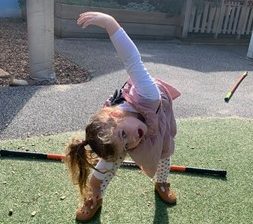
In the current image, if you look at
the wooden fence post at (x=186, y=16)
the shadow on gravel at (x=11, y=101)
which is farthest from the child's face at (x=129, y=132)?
the wooden fence post at (x=186, y=16)

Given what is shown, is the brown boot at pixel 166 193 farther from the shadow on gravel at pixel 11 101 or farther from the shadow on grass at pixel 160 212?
the shadow on gravel at pixel 11 101

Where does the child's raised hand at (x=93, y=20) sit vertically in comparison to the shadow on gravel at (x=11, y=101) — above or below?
above

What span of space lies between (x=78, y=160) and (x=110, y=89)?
9.27ft

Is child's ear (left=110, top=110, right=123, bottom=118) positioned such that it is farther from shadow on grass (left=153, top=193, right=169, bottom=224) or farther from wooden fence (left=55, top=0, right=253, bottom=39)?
wooden fence (left=55, top=0, right=253, bottom=39)

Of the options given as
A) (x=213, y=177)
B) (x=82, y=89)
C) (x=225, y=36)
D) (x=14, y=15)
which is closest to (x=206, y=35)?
(x=225, y=36)

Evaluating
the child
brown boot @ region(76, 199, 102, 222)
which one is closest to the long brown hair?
the child

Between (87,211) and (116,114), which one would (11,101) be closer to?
(87,211)

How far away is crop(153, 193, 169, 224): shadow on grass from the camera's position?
218 centimetres

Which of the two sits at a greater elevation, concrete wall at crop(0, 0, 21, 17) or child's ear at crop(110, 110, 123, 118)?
child's ear at crop(110, 110, 123, 118)

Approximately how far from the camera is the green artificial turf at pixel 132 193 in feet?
7.13

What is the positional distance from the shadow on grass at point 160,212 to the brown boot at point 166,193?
28mm

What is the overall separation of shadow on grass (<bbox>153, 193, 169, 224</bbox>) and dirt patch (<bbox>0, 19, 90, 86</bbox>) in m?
2.56

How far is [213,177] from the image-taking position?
270cm

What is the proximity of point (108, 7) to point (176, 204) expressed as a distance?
6.43m
